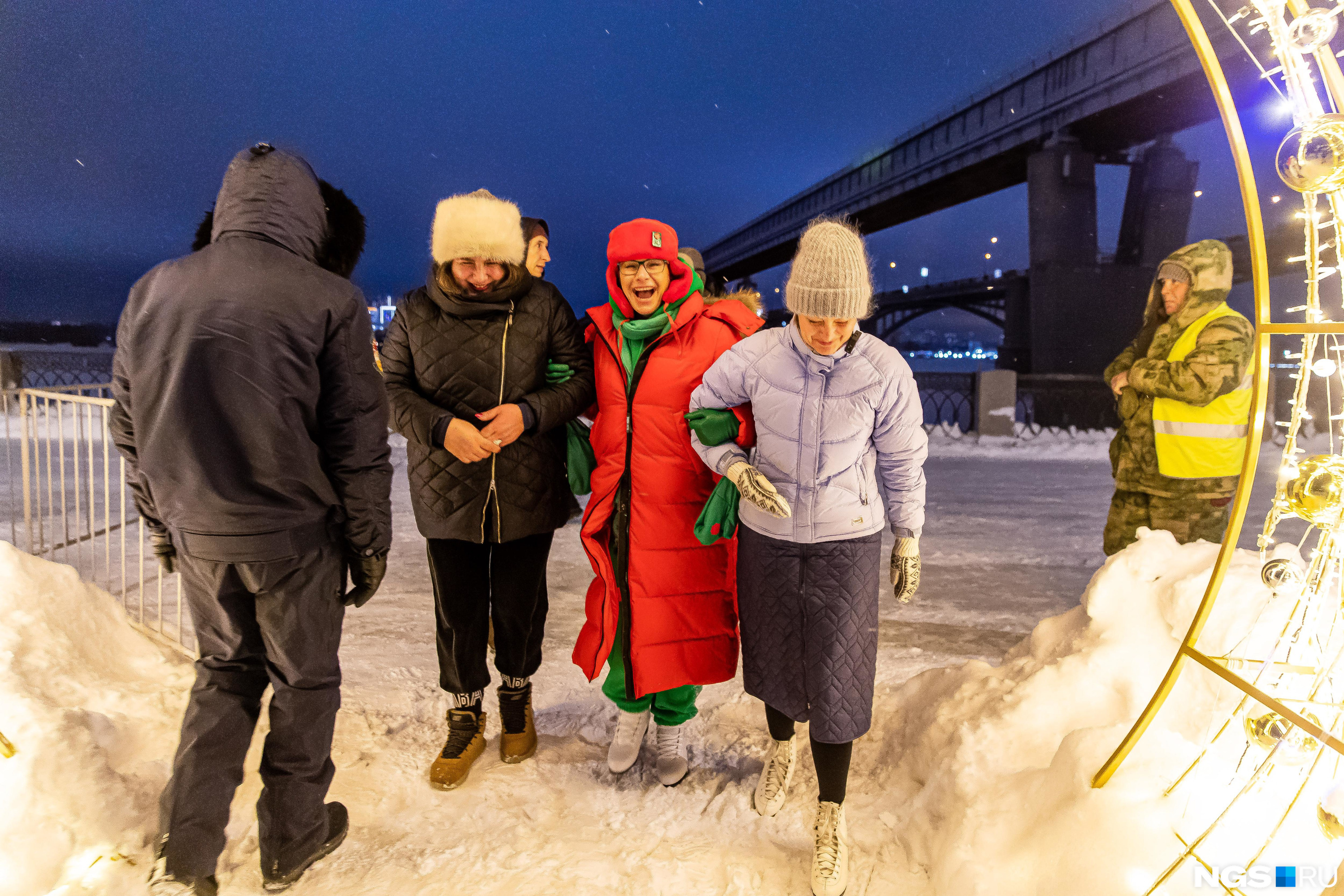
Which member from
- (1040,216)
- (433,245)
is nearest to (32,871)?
(433,245)

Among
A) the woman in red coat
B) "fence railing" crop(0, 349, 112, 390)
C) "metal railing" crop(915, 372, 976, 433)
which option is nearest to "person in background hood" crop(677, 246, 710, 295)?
the woman in red coat

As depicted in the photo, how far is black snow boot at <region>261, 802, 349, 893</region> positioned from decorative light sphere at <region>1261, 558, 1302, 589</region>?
95.5 inches

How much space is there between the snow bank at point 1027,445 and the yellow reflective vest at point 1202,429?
25.1 ft

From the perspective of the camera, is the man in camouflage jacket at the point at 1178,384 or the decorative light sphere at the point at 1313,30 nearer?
the decorative light sphere at the point at 1313,30

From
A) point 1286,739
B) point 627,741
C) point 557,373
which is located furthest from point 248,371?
point 1286,739

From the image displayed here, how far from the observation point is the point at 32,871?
172cm

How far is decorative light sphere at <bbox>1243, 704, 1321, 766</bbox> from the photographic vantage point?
1.41 m

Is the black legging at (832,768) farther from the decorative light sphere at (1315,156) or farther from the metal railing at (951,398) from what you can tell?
the metal railing at (951,398)

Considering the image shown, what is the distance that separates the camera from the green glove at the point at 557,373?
2.53m

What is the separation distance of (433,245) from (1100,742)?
2.45m

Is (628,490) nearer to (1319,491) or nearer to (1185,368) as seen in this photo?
(1319,491)

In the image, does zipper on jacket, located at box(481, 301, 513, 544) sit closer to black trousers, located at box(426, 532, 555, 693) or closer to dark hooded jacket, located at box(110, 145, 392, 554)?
black trousers, located at box(426, 532, 555, 693)

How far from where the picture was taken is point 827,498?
6.66ft

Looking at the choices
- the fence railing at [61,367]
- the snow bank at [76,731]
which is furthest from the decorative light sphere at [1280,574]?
the fence railing at [61,367]
